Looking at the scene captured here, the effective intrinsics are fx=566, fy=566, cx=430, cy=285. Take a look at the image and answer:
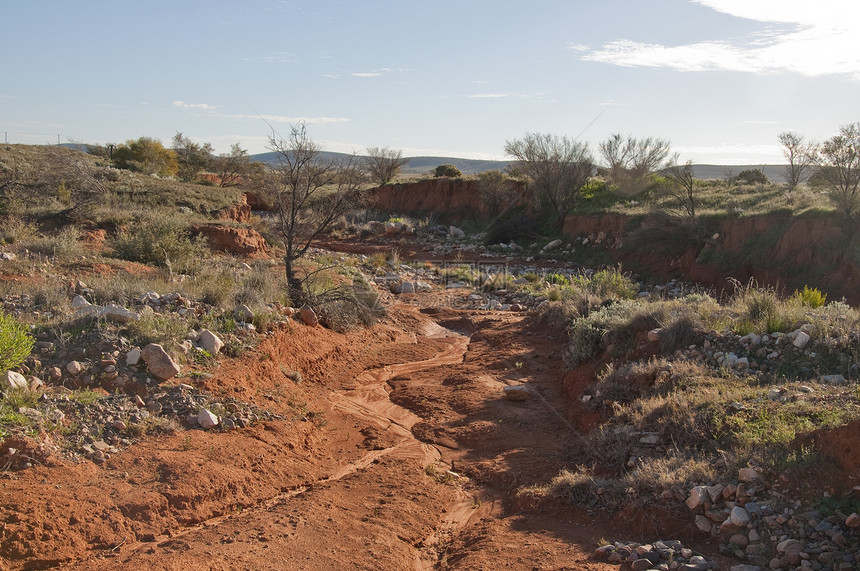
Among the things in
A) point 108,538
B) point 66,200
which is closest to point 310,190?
point 108,538

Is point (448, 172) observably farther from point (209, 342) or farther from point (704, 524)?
point (704, 524)

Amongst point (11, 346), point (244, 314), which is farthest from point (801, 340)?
point (11, 346)

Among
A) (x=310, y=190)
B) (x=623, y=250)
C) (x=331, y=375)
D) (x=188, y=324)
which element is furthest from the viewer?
(x=623, y=250)

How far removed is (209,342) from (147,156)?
115 ft

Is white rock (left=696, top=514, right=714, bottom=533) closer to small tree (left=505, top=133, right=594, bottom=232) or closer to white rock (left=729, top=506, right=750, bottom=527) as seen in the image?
white rock (left=729, top=506, right=750, bottom=527)

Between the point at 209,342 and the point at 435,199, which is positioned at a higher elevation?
the point at 435,199

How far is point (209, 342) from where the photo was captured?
7.32m

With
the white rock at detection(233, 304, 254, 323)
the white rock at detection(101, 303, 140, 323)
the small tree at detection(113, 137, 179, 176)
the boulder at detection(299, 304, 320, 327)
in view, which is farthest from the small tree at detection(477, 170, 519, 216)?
the white rock at detection(101, 303, 140, 323)

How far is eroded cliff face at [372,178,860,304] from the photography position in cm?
1467

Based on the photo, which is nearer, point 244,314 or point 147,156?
point 244,314

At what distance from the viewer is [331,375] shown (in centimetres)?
885

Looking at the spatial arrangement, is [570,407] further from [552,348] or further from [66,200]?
[66,200]

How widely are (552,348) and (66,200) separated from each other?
641 inches

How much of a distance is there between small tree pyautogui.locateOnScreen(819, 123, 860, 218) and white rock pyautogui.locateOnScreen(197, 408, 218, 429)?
1667cm
